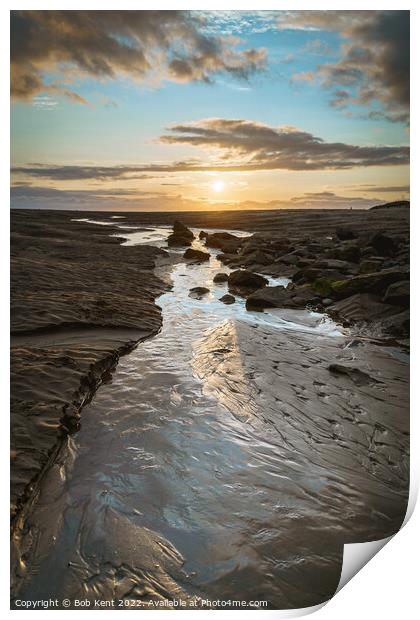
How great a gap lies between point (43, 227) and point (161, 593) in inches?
600

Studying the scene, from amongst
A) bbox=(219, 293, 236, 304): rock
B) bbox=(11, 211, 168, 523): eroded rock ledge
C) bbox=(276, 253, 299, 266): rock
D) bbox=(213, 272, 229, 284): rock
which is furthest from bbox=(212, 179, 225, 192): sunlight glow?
bbox=(276, 253, 299, 266): rock

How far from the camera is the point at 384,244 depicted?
12727mm

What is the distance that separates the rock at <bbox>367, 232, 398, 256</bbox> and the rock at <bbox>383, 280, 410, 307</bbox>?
470cm

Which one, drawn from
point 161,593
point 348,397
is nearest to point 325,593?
point 161,593

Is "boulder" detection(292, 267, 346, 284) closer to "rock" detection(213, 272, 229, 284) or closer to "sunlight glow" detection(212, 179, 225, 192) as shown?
"rock" detection(213, 272, 229, 284)

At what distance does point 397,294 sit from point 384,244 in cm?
539

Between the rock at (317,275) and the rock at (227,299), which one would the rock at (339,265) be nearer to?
the rock at (317,275)

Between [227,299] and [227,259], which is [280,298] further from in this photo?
[227,259]

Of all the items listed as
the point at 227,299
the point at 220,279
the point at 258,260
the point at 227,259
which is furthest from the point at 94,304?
the point at 227,259

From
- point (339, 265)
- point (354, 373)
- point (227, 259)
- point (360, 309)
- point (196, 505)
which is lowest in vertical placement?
point (196, 505)

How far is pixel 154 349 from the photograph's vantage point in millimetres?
6348

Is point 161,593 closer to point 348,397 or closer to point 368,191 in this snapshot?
point 348,397

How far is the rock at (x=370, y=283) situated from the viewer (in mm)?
8578

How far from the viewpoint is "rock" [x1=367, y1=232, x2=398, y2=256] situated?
1248 cm
